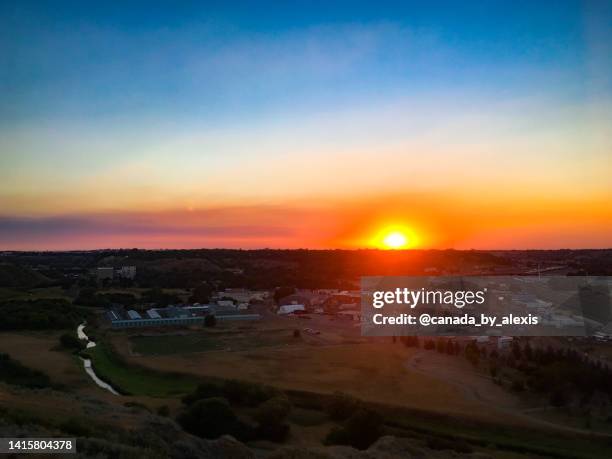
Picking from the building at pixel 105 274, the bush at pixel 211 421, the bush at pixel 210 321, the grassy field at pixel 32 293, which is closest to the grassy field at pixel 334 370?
the bush at pixel 211 421

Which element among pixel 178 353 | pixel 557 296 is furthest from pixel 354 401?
pixel 557 296

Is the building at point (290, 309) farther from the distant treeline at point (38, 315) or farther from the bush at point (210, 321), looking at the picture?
the distant treeline at point (38, 315)

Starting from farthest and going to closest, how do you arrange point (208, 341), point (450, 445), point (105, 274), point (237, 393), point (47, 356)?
point (105, 274) < point (208, 341) < point (47, 356) < point (237, 393) < point (450, 445)

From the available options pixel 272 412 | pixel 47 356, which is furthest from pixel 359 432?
pixel 47 356

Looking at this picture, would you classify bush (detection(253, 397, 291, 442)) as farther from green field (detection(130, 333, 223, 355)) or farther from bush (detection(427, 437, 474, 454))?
green field (detection(130, 333, 223, 355))

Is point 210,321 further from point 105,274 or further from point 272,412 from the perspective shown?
point 105,274

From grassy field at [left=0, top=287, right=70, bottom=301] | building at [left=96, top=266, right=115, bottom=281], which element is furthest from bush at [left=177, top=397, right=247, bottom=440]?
building at [left=96, top=266, right=115, bottom=281]
